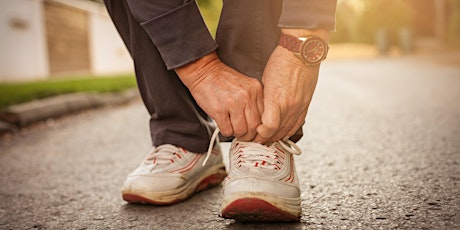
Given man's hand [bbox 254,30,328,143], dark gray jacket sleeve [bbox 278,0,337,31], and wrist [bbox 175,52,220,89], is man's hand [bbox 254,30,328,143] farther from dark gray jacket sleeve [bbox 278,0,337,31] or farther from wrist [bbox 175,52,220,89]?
wrist [bbox 175,52,220,89]

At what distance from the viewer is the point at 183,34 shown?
41.9 inches

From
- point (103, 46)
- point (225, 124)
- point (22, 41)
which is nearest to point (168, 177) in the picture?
point (225, 124)

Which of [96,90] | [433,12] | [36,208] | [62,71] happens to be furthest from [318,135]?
[433,12]

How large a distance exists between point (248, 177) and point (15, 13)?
881 cm

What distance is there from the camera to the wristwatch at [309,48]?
3.37 ft

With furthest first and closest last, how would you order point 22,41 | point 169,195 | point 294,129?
point 22,41
point 169,195
point 294,129

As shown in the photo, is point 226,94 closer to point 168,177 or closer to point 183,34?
point 183,34

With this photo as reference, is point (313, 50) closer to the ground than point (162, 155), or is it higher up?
higher up

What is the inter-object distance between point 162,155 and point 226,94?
349mm

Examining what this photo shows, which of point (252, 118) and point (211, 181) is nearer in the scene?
point (252, 118)

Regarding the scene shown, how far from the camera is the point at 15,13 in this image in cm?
864

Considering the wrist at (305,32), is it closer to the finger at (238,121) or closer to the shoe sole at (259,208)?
the finger at (238,121)

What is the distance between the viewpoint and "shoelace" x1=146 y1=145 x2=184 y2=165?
1.29 m

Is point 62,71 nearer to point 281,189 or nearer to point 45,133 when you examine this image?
point 45,133
